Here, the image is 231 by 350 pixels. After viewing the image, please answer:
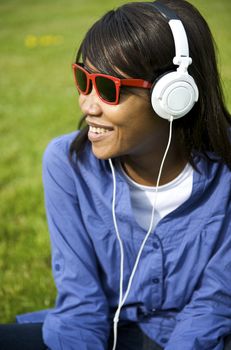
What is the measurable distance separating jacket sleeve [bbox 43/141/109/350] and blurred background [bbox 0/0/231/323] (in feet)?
3.25

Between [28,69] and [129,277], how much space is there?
835 cm

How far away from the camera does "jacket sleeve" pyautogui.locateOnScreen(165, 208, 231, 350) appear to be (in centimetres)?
229

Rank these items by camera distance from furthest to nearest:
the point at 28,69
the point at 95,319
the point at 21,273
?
the point at 28,69, the point at 21,273, the point at 95,319

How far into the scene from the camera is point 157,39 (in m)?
2.05

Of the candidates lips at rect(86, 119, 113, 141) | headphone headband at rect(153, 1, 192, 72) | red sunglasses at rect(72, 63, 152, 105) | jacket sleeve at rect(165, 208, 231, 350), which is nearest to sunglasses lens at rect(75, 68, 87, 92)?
red sunglasses at rect(72, 63, 152, 105)

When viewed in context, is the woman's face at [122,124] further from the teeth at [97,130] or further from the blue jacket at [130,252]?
the blue jacket at [130,252]

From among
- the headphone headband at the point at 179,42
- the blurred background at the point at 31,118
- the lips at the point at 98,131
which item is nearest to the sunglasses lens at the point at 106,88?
the lips at the point at 98,131

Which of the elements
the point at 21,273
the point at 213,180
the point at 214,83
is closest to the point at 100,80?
the point at 214,83

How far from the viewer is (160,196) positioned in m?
2.42

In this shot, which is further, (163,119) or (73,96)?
(73,96)

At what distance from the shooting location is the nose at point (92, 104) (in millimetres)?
2175

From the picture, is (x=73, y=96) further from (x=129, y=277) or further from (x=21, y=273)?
(x=129, y=277)

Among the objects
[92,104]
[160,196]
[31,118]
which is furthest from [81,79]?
[31,118]

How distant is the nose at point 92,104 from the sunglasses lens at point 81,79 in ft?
0.12
